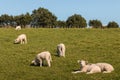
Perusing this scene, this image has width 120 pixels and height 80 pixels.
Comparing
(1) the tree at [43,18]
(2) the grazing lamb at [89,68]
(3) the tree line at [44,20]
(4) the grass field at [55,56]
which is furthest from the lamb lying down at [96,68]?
(1) the tree at [43,18]

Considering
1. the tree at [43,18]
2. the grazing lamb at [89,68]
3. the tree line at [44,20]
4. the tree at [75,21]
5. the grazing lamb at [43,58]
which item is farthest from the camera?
the tree at [43,18]

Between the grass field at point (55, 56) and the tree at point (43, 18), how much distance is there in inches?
2842

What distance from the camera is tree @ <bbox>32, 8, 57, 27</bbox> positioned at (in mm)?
123000

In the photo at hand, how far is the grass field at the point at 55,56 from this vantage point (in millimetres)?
20656

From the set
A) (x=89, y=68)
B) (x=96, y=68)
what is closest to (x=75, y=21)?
(x=89, y=68)

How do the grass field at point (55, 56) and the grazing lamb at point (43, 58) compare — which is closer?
the grass field at point (55, 56)

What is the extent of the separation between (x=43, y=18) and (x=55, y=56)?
318 feet

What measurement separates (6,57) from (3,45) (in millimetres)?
9017

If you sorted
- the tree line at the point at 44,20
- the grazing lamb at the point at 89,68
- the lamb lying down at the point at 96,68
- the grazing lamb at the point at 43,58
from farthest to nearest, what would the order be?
the tree line at the point at 44,20
the grazing lamb at the point at 43,58
the lamb lying down at the point at 96,68
the grazing lamb at the point at 89,68

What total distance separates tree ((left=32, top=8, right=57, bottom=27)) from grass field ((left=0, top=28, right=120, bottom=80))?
7219 cm

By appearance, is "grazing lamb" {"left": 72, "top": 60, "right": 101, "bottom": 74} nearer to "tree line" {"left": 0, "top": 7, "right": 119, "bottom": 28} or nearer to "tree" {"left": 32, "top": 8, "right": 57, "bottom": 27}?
"tree line" {"left": 0, "top": 7, "right": 119, "bottom": 28}

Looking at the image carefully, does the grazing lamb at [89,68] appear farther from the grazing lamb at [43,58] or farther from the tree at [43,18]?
the tree at [43,18]

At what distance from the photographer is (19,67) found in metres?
23.8

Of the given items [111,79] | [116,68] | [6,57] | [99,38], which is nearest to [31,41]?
[99,38]
